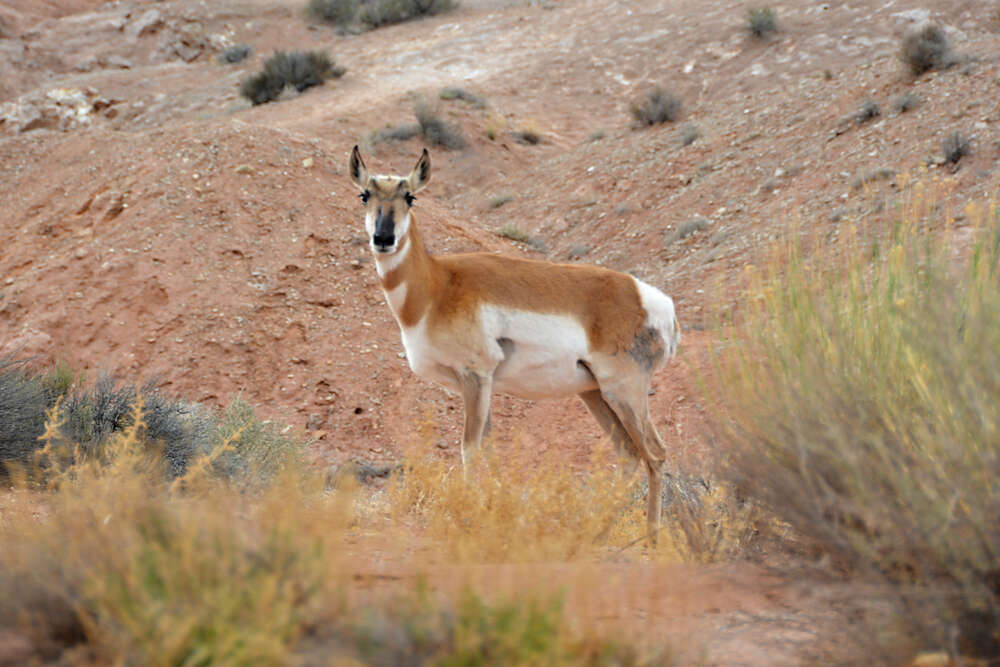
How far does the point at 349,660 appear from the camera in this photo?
2.48 metres

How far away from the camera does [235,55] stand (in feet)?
116

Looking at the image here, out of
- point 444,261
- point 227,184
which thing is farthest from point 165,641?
point 227,184

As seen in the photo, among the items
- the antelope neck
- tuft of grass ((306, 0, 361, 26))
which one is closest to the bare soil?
the antelope neck

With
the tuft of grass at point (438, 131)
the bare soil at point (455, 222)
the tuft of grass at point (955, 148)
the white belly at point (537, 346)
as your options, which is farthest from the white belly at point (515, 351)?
the tuft of grass at point (438, 131)

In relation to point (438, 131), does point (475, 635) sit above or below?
above

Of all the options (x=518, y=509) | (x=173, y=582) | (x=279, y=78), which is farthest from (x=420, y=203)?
(x=279, y=78)

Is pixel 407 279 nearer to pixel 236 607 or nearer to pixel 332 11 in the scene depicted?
pixel 236 607

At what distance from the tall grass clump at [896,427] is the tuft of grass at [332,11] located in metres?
40.3

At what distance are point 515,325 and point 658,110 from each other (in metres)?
17.2

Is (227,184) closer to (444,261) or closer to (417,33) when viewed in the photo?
(444,261)

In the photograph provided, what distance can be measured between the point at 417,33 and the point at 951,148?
27.4 metres

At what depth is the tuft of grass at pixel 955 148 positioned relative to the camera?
44.3 feet

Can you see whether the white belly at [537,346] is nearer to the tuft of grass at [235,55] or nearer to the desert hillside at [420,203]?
the desert hillside at [420,203]

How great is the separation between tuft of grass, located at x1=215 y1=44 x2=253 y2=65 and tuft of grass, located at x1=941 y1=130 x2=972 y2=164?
93.8ft
